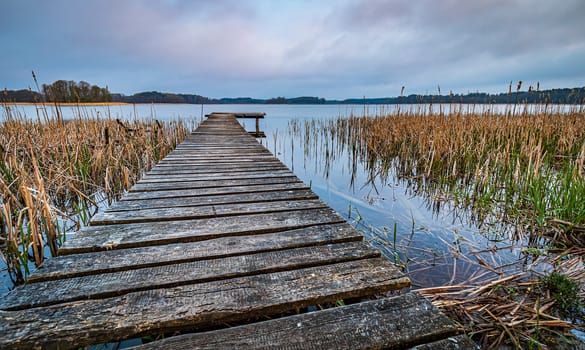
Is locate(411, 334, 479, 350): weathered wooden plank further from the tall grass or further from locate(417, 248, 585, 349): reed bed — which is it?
the tall grass

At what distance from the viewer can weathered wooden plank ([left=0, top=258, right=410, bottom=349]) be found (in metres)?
0.83

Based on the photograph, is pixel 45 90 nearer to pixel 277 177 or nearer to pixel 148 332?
pixel 277 177

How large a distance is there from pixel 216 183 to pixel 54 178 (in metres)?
1.87

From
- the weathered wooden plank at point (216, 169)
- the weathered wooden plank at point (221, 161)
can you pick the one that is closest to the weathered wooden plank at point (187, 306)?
the weathered wooden plank at point (216, 169)

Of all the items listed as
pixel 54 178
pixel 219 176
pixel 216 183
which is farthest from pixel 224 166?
pixel 54 178

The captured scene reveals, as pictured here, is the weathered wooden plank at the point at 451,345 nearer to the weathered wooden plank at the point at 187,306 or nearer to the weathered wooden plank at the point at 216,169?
the weathered wooden plank at the point at 187,306

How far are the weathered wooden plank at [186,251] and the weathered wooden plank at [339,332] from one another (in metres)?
0.46

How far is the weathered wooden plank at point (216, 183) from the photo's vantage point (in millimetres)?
2391

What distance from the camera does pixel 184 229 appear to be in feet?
5.10

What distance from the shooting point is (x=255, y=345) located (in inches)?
31.9

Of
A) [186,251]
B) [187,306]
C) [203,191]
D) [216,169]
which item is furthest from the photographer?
[216,169]

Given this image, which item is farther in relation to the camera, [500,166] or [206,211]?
[500,166]

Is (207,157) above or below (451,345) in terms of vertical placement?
above

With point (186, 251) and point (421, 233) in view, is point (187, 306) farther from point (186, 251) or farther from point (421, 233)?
point (421, 233)
